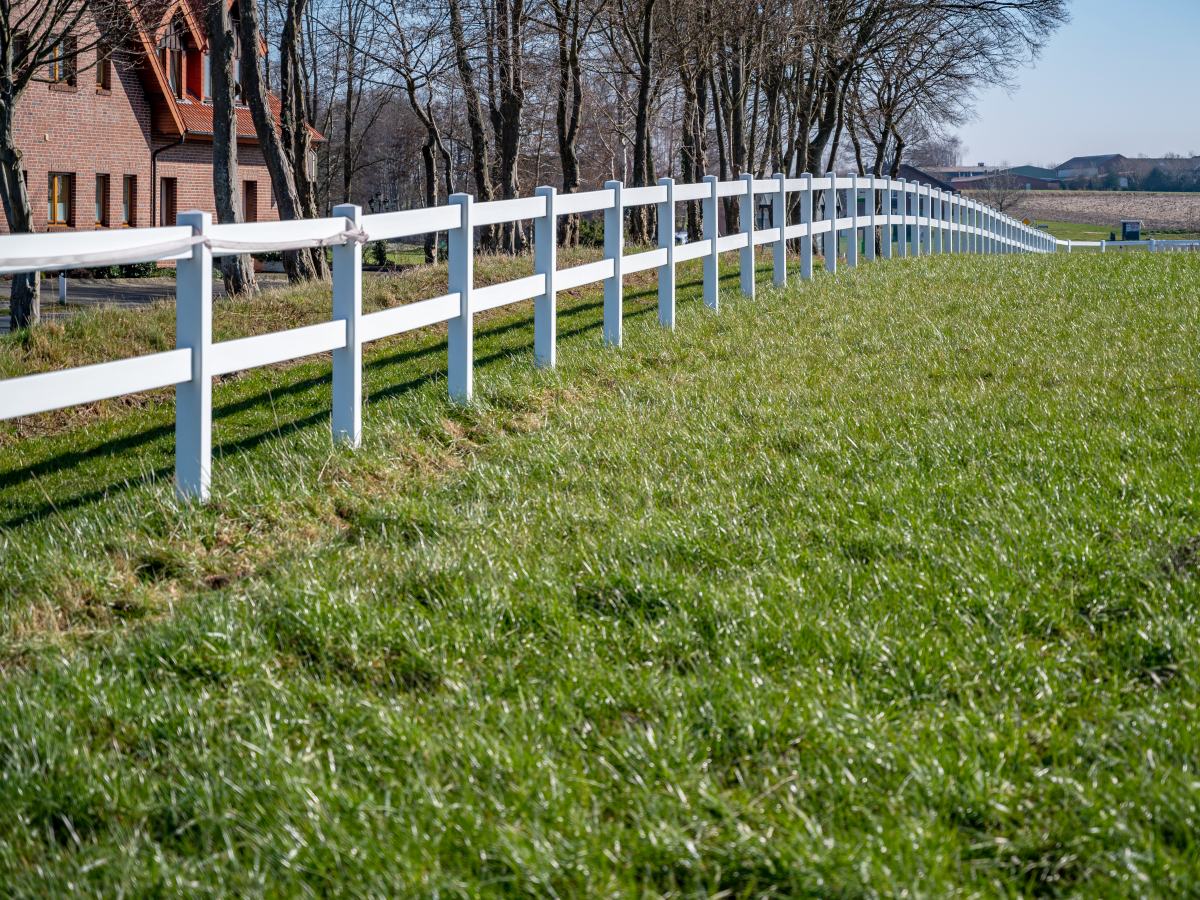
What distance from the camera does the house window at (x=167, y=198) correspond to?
43.8 m

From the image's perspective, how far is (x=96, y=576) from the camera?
538cm

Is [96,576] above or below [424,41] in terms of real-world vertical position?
below

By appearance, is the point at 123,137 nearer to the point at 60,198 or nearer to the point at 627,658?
the point at 60,198

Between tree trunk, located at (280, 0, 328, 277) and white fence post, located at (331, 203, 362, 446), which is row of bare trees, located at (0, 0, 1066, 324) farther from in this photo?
white fence post, located at (331, 203, 362, 446)

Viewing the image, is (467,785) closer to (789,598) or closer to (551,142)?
(789,598)

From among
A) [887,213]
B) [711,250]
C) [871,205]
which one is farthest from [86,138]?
→ [711,250]

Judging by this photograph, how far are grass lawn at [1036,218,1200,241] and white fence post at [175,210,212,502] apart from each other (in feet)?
362

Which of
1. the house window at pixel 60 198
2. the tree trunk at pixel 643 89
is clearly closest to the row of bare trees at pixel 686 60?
the tree trunk at pixel 643 89

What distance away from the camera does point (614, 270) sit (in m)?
12.0

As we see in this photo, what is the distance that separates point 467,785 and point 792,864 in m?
0.85

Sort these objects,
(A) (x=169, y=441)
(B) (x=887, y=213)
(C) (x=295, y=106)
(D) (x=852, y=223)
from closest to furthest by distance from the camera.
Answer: (A) (x=169, y=441) → (D) (x=852, y=223) → (B) (x=887, y=213) → (C) (x=295, y=106)

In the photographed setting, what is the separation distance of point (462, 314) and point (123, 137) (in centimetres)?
3528

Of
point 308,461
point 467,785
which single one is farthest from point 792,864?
point 308,461

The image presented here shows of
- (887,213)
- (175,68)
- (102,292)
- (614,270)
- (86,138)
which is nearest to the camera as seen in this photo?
(614,270)
